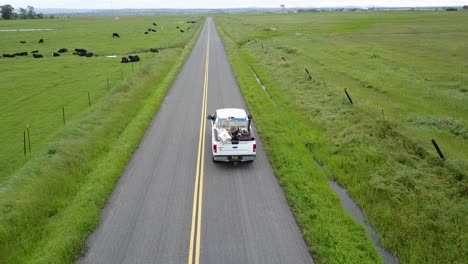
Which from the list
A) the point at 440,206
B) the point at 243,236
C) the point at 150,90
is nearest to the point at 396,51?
the point at 150,90

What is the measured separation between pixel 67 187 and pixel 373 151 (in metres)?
13.6

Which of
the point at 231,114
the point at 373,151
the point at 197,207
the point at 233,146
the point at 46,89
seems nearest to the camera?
the point at 197,207

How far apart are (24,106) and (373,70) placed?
1336 inches

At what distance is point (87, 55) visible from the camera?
57125 mm

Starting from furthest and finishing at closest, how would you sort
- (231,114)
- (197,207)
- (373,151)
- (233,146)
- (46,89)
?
(46,89) → (231,114) → (373,151) → (233,146) → (197,207)

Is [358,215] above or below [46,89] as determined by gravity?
below

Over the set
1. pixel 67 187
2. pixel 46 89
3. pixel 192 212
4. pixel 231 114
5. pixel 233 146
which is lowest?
pixel 192 212

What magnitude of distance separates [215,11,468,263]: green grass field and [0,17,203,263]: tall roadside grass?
7.06 m

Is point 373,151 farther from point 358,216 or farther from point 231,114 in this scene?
point 231,114

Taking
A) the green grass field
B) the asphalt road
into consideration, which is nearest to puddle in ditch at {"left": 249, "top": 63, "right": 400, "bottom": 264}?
A: the green grass field

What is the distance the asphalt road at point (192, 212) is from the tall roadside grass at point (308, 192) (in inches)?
16.5

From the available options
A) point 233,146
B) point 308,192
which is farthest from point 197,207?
point 308,192

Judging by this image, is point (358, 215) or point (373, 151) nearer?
point (358, 215)

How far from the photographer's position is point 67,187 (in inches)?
568
